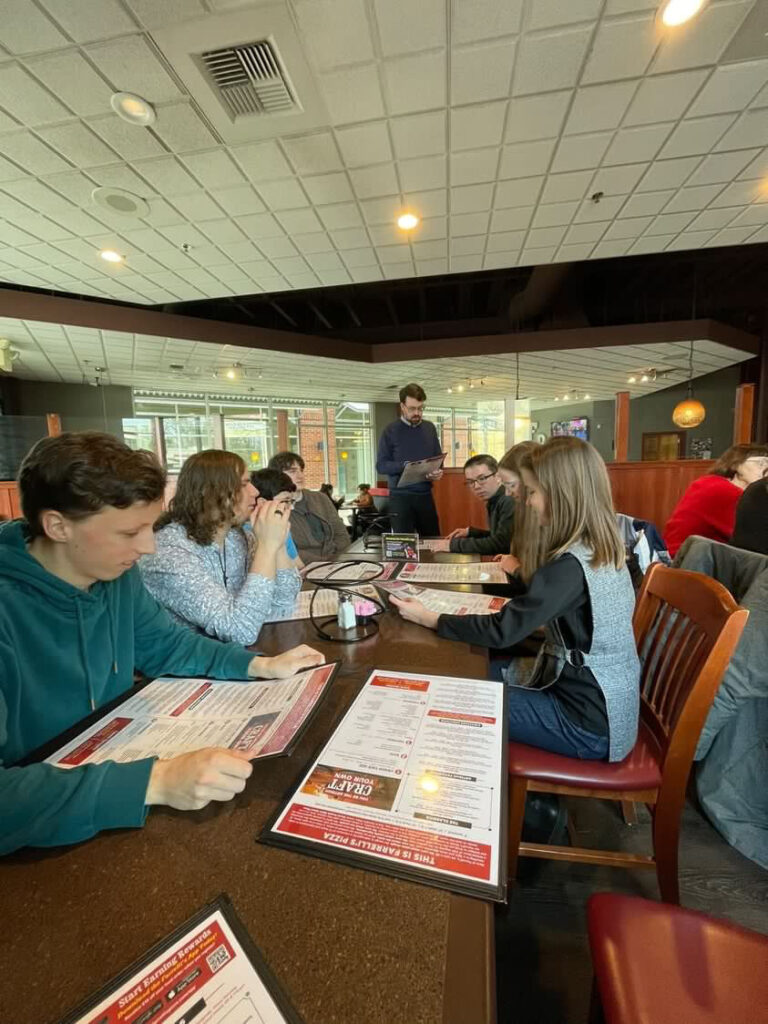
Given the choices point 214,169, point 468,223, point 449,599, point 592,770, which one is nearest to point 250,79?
point 214,169

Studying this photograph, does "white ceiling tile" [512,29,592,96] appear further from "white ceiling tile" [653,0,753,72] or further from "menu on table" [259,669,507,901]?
"menu on table" [259,669,507,901]

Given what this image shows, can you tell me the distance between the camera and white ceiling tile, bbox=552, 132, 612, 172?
2.34 m

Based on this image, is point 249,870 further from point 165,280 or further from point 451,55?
point 165,280

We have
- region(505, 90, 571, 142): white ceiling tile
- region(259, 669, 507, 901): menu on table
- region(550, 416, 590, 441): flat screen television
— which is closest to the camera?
region(259, 669, 507, 901): menu on table

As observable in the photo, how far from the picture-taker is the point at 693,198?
2.99 m

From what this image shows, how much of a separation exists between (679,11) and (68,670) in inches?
117

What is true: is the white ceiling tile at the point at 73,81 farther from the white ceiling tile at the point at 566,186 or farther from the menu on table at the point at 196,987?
the menu on table at the point at 196,987

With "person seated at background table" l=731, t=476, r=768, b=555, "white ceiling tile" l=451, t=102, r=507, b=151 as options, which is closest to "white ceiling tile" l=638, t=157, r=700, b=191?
"white ceiling tile" l=451, t=102, r=507, b=151

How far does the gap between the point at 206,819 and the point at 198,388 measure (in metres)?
8.59

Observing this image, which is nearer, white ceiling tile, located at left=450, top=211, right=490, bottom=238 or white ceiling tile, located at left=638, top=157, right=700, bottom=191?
white ceiling tile, located at left=638, top=157, right=700, bottom=191

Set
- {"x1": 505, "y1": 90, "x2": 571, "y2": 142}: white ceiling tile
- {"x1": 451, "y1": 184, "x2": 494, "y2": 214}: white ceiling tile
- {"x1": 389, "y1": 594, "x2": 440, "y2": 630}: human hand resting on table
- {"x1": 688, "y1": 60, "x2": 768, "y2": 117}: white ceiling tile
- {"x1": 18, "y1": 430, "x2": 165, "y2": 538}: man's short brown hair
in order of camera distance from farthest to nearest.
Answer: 1. {"x1": 451, "y1": 184, "x2": 494, "y2": 214}: white ceiling tile
2. {"x1": 505, "y1": 90, "x2": 571, "y2": 142}: white ceiling tile
3. {"x1": 688, "y1": 60, "x2": 768, "y2": 117}: white ceiling tile
4. {"x1": 389, "y1": 594, "x2": 440, "y2": 630}: human hand resting on table
5. {"x1": 18, "y1": 430, "x2": 165, "y2": 538}: man's short brown hair

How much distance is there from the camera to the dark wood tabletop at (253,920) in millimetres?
382

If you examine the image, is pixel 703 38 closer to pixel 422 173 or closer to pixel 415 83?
pixel 415 83

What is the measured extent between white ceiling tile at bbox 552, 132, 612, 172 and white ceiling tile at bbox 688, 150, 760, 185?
71 cm
